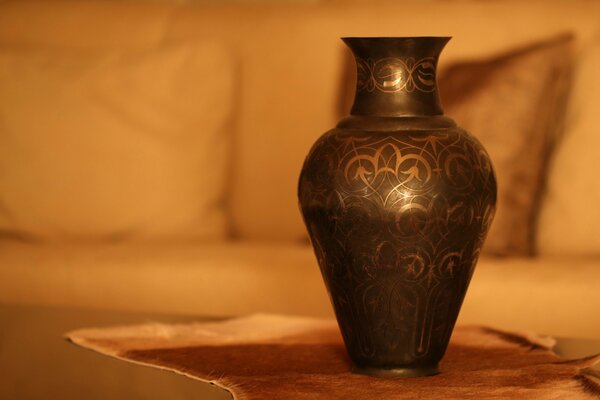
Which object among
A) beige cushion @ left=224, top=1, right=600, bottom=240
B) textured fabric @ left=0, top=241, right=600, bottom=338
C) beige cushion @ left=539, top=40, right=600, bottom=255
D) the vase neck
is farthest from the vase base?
beige cushion @ left=224, top=1, right=600, bottom=240

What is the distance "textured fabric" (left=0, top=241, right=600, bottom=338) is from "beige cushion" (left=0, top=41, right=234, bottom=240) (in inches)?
3.7

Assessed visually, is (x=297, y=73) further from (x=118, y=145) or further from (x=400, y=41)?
(x=400, y=41)

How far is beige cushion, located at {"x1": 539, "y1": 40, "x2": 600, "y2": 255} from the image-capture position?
6.21ft

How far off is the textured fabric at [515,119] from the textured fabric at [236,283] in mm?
70

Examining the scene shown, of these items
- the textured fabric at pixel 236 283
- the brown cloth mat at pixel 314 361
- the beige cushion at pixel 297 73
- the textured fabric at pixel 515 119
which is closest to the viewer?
the brown cloth mat at pixel 314 361

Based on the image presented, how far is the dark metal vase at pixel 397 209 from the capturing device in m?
1.01

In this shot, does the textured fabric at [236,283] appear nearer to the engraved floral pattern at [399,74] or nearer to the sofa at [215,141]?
the sofa at [215,141]

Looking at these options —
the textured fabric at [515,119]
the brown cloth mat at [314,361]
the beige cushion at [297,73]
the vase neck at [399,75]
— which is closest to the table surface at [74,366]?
the brown cloth mat at [314,361]

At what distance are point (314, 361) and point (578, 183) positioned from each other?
0.95m

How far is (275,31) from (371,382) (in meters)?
1.32

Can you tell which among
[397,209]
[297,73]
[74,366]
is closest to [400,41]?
[397,209]

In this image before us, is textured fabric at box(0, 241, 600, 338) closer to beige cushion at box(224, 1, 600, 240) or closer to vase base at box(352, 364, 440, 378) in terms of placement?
beige cushion at box(224, 1, 600, 240)

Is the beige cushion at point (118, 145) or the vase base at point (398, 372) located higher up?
the beige cushion at point (118, 145)

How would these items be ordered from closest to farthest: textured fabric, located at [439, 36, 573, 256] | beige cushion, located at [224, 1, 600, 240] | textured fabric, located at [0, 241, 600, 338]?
textured fabric, located at [0, 241, 600, 338] → textured fabric, located at [439, 36, 573, 256] → beige cushion, located at [224, 1, 600, 240]
